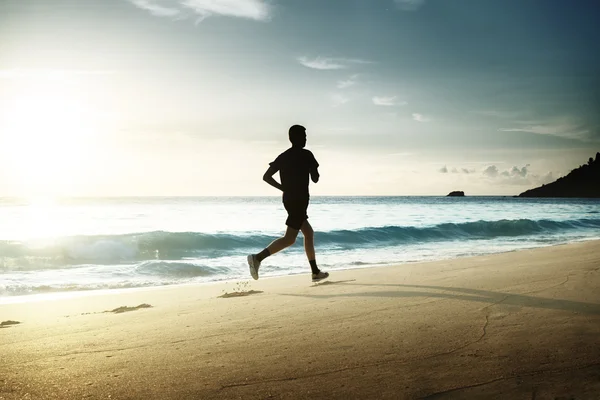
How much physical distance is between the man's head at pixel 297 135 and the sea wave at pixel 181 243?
5742 mm

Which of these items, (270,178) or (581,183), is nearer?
(270,178)

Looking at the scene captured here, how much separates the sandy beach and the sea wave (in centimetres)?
769

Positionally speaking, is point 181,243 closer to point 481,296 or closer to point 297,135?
point 297,135

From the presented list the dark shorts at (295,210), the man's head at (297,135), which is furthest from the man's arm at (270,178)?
the man's head at (297,135)

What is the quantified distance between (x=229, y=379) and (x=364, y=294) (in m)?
2.61

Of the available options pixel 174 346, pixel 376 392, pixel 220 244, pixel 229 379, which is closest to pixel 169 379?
A: pixel 229 379

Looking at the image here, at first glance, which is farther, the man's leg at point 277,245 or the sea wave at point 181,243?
the sea wave at point 181,243

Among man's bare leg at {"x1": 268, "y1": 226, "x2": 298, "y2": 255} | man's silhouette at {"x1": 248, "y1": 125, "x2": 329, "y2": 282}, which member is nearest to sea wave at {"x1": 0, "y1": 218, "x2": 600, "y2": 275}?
man's bare leg at {"x1": 268, "y1": 226, "x2": 298, "y2": 255}

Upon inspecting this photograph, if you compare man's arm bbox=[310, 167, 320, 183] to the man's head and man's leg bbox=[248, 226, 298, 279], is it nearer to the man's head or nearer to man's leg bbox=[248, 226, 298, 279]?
the man's head

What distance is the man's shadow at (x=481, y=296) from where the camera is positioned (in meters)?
3.45

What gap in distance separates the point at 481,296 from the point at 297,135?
11.1 ft

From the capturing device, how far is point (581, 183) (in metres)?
131

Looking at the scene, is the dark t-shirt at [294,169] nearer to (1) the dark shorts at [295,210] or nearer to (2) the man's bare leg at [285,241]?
(1) the dark shorts at [295,210]

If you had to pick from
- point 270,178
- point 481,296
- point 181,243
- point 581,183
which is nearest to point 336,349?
point 481,296
